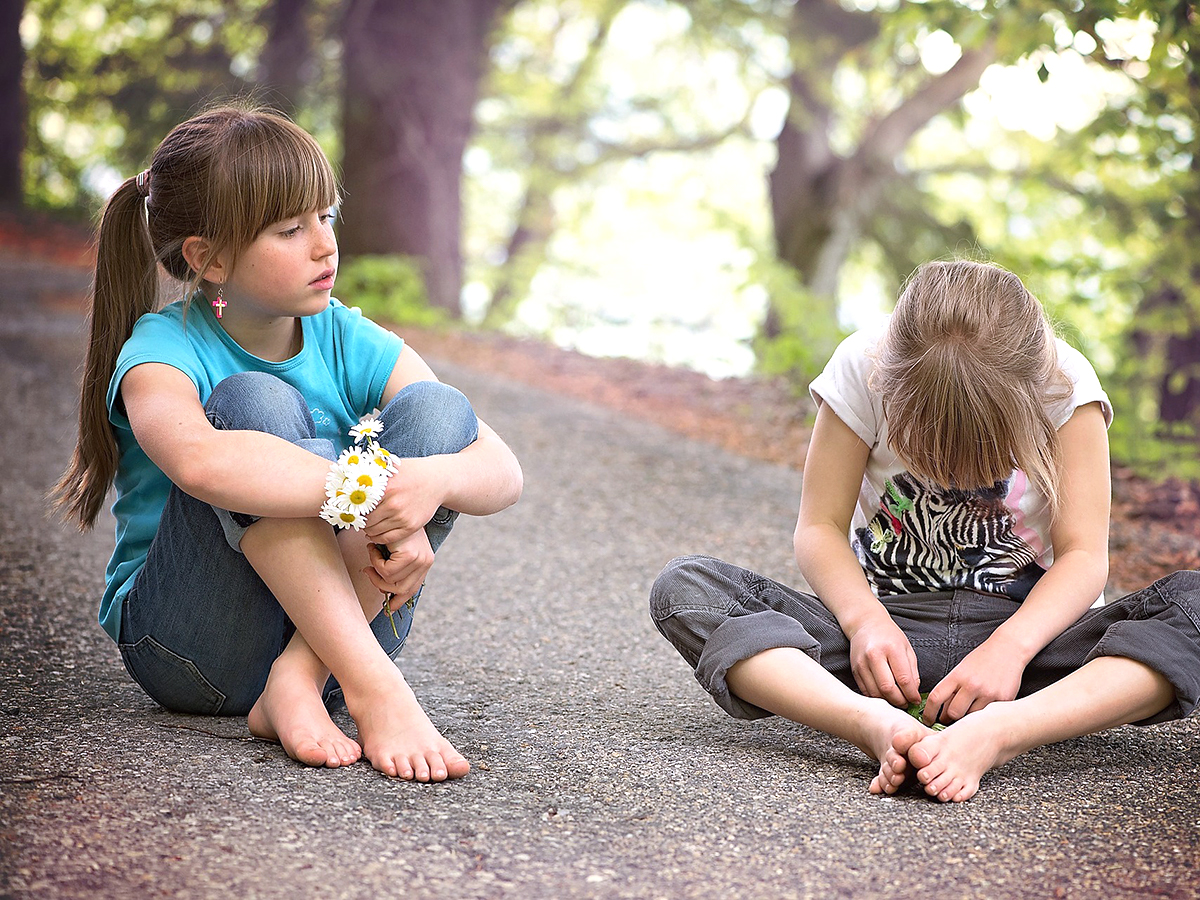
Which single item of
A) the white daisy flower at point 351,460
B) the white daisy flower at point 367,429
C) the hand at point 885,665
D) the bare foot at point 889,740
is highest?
the white daisy flower at point 367,429

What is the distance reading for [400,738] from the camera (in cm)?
175

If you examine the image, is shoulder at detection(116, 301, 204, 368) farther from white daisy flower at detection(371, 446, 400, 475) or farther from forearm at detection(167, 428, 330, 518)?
white daisy flower at detection(371, 446, 400, 475)

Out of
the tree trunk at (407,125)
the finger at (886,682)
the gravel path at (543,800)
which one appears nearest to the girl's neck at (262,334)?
the gravel path at (543,800)

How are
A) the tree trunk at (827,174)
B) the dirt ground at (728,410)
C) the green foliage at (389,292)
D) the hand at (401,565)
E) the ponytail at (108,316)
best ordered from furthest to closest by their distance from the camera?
the tree trunk at (827,174) → the green foliage at (389,292) → the dirt ground at (728,410) → the ponytail at (108,316) → the hand at (401,565)

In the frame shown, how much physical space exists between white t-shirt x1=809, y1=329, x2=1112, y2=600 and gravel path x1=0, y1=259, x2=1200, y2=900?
1.10 feet

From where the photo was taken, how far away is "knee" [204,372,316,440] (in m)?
1.75

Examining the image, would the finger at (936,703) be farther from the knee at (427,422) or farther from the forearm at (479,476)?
the knee at (427,422)

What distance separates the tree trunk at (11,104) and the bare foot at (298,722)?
10527mm

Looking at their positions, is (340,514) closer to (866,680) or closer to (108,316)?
(108,316)

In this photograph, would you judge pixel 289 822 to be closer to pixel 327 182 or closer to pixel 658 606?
pixel 658 606

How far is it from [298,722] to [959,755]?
Result: 1028 millimetres

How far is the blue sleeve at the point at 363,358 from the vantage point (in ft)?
6.95

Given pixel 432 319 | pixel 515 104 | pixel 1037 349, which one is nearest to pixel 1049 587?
pixel 1037 349

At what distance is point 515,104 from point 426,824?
1210cm
